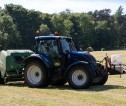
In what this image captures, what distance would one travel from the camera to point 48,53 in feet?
53.9

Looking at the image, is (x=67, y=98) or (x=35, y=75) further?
(x=35, y=75)

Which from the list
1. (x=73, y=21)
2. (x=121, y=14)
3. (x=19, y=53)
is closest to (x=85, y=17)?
(x=73, y=21)

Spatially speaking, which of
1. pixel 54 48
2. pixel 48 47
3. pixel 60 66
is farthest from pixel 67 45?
pixel 60 66

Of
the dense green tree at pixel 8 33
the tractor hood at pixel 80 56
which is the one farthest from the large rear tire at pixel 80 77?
the dense green tree at pixel 8 33

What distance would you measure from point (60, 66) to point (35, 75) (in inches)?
44.1

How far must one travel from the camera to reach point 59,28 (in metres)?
114

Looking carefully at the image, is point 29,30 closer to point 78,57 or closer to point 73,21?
point 73,21

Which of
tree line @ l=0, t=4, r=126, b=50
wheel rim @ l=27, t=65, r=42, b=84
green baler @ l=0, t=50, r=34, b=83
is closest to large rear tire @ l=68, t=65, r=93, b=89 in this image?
wheel rim @ l=27, t=65, r=42, b=84

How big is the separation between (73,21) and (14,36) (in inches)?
1471

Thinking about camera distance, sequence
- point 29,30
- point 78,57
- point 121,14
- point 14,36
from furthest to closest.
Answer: point 121,14
point 29,30
point 14,36
point 78,57

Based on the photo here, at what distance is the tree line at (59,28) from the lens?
9625 centimetres

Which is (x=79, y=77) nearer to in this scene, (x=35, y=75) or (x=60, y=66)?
(x=60, y=66)

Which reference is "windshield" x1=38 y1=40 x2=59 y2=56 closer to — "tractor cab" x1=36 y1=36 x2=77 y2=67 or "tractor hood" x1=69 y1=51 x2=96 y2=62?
"tractor cab" x1=36 y1=36 x2=77 y2=67

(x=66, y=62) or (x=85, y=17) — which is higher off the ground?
(x=85, y=17)
